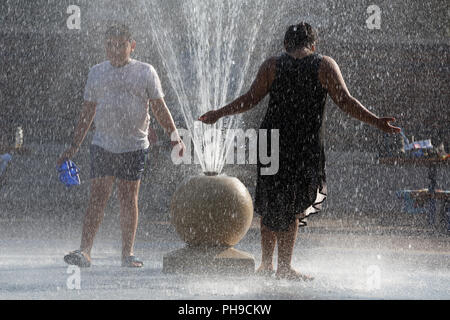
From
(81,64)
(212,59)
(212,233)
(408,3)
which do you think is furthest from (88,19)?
(212,233)

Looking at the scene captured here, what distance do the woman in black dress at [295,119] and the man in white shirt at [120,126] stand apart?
0.61 meters

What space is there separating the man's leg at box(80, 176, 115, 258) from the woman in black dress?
2.96ft

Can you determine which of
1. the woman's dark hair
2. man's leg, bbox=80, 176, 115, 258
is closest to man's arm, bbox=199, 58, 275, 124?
the woman's dark hair

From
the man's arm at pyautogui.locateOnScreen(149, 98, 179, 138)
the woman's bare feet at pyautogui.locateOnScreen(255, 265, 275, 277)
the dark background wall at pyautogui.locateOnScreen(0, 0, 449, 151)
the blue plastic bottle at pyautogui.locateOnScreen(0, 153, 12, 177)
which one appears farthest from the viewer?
the dark background wall at pyautogui.locateOnScreen(0, 0, 449, 151)

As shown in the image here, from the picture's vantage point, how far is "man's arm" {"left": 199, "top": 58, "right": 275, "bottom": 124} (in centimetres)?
438

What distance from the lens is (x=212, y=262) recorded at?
14.8 ft

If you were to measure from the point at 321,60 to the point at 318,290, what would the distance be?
1.24 meters

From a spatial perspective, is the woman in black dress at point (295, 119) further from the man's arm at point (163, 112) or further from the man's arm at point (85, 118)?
the man's arm at point (85, 118)

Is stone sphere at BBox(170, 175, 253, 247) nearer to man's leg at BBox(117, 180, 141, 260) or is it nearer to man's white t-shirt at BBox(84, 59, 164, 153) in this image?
man's leg at BBox(117, 180, 141, 260)

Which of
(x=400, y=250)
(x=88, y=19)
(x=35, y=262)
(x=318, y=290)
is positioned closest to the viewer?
(x=318, y=290)

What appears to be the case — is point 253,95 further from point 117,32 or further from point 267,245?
point 117,32

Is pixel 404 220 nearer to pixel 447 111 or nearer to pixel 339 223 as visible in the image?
pixel 339 223

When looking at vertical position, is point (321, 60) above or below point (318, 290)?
above

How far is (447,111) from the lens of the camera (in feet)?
42.3
